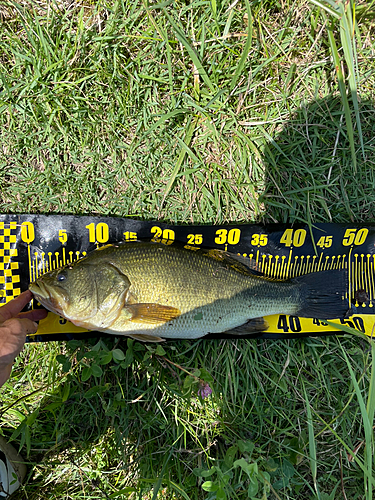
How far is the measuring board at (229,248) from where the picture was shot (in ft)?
8.18

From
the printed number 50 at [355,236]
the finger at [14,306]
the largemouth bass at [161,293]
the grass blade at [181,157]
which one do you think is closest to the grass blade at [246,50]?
the grass blade at [181,157]

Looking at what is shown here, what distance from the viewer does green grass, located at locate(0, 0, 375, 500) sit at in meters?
2.46

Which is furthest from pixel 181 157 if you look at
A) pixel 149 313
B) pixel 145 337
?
pixel 145 337

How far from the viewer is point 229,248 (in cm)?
259

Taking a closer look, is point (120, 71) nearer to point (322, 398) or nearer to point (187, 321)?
point (187, 321)

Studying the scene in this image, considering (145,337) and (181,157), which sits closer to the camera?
(145,337)

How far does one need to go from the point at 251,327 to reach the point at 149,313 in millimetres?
829

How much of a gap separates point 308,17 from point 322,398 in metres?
3.11

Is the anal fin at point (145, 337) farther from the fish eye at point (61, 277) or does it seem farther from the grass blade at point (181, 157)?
the grass blade at point (181, 157)

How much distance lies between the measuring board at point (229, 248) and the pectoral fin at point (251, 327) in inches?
6.0

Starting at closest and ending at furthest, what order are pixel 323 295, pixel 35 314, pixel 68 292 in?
pixel 68 292, pixel 35 314, pixel 323 295

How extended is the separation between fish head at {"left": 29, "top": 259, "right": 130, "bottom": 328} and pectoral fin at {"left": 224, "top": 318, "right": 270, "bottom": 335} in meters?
0.91

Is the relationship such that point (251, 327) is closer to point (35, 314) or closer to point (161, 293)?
point (161, 293)

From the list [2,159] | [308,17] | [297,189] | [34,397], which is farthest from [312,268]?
[2,159]
